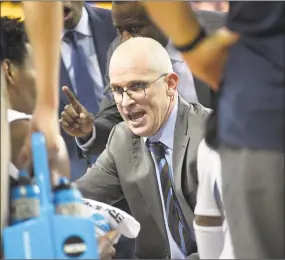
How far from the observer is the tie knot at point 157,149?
4.84 feet

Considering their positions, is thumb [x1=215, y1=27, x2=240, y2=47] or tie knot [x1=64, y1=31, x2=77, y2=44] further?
tie knot [x1=64, y1=31, x2=77, y2=44]

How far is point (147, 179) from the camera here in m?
1.49

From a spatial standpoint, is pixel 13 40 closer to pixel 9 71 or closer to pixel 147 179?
pixel 9 71

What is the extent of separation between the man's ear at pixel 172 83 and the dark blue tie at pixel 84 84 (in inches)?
5.6

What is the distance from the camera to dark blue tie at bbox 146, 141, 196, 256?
4.76ft

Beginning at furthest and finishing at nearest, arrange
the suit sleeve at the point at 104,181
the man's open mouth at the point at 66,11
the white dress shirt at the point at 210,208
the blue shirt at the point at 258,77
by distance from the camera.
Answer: the suit sleeve at the point at 104,181 < the man's open mouth at the point at 66,11 < the white dress shirt at the point at 210,208 < the blue shirt at the point at 258,77

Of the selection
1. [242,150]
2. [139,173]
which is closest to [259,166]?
[242,150]

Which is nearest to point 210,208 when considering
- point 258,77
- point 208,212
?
point 208,212

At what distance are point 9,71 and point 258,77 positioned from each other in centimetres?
41

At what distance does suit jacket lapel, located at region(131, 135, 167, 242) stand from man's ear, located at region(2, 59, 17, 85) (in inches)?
13.3

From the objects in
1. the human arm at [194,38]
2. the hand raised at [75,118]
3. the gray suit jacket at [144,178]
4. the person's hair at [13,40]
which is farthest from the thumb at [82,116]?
the human arm at [194,38]

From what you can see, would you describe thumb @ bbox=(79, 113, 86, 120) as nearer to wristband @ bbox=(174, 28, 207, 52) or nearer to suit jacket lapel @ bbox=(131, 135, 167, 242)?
suit jacket lapel @ bbox=(131, 135, 167, 242)

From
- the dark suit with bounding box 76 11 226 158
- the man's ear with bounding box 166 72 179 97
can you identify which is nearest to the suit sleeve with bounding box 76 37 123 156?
the dark suit with bounding box 76 11 226 158

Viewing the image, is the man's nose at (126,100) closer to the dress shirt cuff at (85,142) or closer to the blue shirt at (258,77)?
the dress shirt cuff at (85,142)
